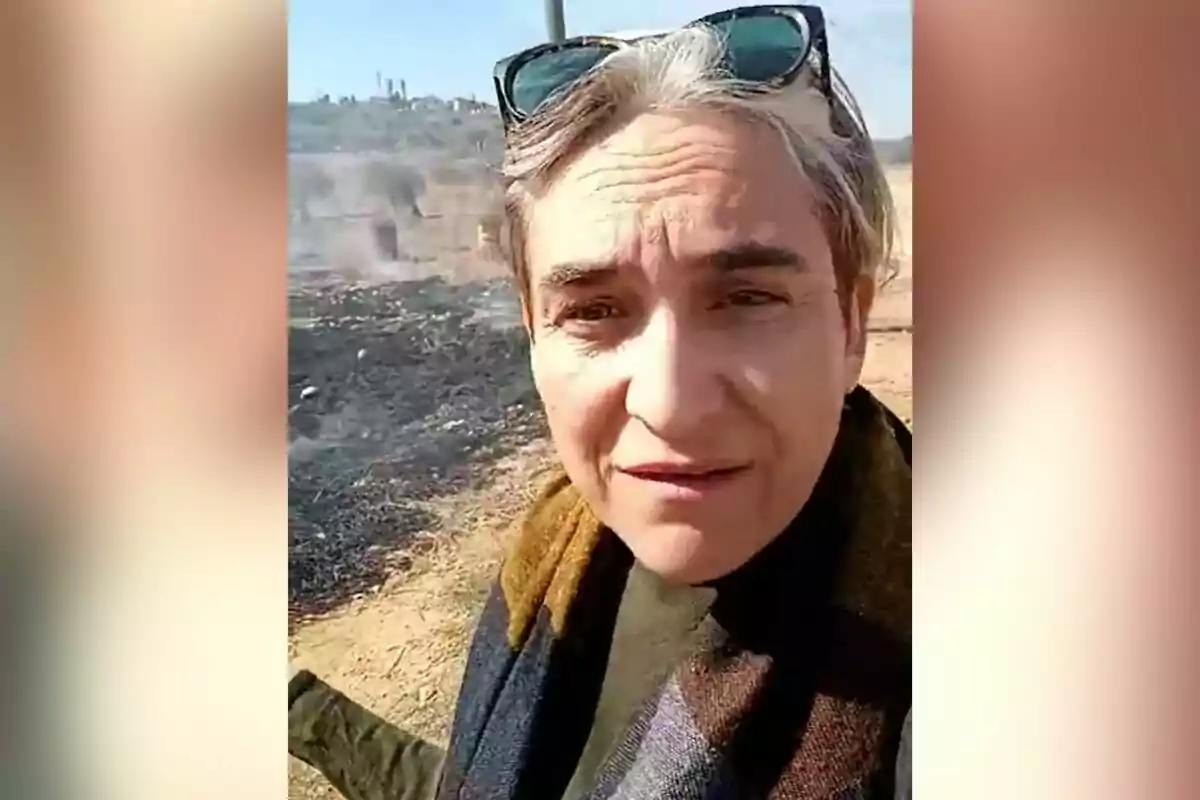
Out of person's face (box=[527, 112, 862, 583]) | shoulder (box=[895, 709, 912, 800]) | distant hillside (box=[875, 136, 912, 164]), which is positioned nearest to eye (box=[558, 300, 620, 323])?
person's face (box=[527, 112, 862, 583])

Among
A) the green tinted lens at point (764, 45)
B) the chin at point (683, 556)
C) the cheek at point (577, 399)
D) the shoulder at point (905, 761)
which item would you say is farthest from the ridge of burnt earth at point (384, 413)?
the shoulder at point (905, 761)

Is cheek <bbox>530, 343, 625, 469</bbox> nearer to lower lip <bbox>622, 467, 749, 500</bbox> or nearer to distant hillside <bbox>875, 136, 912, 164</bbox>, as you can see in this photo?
lower lip <bbox>622, 467, 749, 500</bbox>

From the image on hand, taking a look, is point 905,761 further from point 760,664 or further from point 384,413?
point 384,413

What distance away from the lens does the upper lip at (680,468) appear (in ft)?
3.24

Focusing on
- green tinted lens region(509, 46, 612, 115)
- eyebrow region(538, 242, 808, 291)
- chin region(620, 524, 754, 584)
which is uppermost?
green tinted lens region(509, 46, 612, 115)

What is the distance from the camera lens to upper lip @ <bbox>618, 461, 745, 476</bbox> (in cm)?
99

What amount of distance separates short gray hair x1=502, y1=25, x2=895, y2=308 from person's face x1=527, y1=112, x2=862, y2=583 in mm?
12

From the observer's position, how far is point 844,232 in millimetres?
980

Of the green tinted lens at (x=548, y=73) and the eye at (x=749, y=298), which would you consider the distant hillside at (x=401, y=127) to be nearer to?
the green tinted lens at (x=548, y=73)
